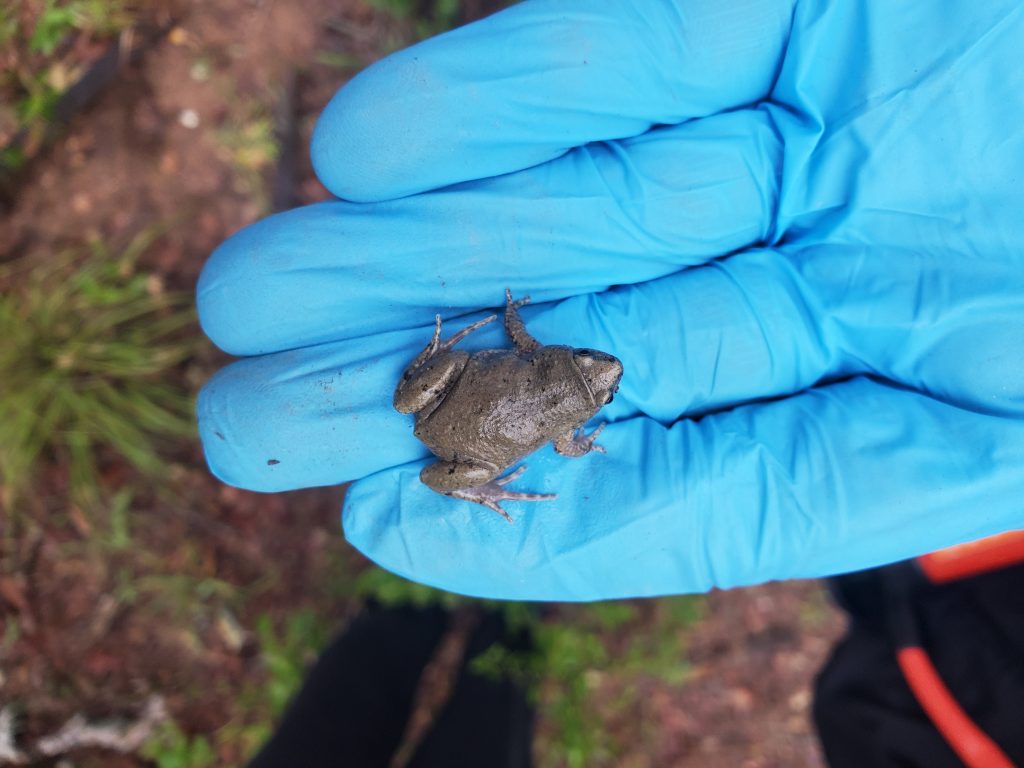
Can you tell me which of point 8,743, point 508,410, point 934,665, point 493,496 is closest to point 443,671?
point 493,496

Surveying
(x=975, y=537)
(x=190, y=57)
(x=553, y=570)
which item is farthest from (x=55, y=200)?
(x=975, y=537)

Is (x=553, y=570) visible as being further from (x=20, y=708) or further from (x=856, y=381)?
(x=20, y=708)

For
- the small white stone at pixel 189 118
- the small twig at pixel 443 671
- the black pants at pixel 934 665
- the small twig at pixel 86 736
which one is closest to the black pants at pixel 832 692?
the black pants at pixel 934 665

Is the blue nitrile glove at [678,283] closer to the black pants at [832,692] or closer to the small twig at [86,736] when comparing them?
the black pants at [832,692]

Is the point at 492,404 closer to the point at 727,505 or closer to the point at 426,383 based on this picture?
the point at 426,383

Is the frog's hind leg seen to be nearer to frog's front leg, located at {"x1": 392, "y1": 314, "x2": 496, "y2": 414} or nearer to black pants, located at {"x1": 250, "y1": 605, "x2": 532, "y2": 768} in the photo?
frog's front leg, located at {"x1": 392, "y1": 314, "x2": 496, "y2": 414}

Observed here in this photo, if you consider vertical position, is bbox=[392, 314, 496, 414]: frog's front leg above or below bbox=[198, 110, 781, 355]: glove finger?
below

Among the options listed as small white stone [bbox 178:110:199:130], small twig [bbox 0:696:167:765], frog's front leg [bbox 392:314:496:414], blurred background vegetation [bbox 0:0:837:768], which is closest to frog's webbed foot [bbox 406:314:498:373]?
frog's front leg [bbox 392:314:496:414]

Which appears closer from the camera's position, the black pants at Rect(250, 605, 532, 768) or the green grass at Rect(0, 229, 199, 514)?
the green grass at Rect(0, 229, 199, 514)
